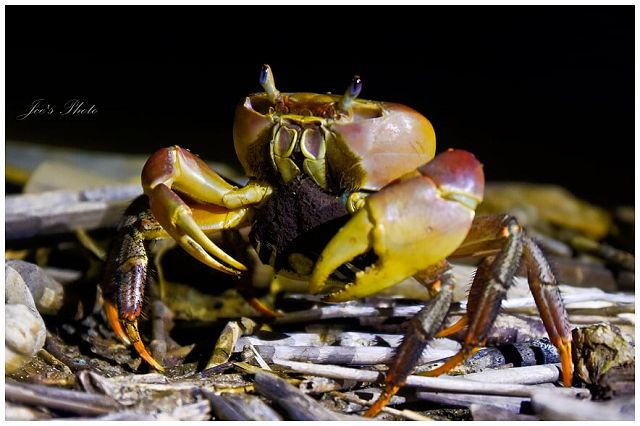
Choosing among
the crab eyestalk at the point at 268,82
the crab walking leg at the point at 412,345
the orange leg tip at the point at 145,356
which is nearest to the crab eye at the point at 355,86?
the crab eyestalk at the point at 268,82

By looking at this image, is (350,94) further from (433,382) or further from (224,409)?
(224,409)

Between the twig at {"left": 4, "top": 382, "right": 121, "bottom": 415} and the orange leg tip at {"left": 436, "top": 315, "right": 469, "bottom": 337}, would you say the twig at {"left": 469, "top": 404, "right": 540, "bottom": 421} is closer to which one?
the orange leg tip at {"left": 436, "top": 315, "right": 469, "bottom": 337}

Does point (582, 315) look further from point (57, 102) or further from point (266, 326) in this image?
point (57, 102)

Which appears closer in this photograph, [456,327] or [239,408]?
[239,408]

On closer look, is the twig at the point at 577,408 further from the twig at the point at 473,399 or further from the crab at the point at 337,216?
the crab at the point at 337,216

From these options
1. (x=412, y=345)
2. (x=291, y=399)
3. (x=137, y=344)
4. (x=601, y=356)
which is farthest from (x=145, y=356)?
(x=601, y=356)

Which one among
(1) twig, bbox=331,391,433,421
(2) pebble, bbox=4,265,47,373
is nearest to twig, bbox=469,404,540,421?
(1) twig, bbox=331,391,433,421

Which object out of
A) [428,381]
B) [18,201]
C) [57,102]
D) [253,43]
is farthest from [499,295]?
[253,43]
